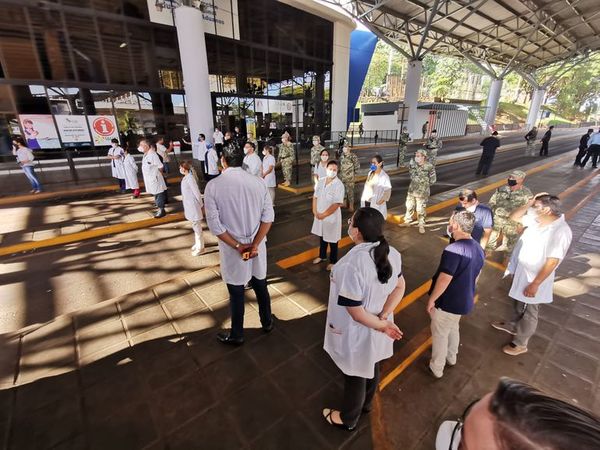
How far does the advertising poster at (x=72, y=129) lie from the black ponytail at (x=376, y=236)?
1483 cm

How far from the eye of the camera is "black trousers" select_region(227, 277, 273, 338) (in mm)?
3178

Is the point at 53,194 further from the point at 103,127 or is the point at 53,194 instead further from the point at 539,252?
the point at 539,252

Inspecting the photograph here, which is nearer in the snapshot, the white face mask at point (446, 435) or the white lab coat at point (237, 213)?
the white face mask at point (446, 435)

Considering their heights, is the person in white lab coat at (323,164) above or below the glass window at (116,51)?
below

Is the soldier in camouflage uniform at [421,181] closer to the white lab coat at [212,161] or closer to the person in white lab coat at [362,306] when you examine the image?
the person in white lab coat at [362,306]

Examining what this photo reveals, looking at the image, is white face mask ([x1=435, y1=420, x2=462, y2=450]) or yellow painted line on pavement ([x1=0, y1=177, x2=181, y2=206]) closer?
white face mask ([x1=435, y1=420, x2=462, y2=450])

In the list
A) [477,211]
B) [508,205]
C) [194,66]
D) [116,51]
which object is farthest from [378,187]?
[116,51]

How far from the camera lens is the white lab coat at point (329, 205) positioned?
14.6 feet

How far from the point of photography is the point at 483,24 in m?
22.0

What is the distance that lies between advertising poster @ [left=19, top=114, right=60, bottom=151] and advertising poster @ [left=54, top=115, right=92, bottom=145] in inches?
10.3

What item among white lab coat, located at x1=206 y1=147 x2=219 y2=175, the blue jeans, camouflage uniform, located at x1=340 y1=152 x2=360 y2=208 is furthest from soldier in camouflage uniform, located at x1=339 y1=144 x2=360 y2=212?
the blue jeans

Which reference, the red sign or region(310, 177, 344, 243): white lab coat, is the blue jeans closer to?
the red sign

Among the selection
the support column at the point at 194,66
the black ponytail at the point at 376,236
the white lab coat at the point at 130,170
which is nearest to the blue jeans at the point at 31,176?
the white lab coat at the point at 130,170

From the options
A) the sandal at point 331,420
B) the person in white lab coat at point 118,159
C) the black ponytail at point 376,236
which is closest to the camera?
the black ponytail at point 376,236
